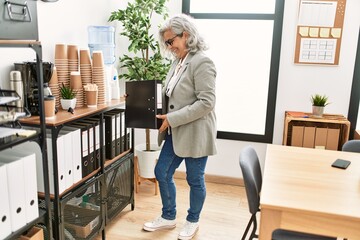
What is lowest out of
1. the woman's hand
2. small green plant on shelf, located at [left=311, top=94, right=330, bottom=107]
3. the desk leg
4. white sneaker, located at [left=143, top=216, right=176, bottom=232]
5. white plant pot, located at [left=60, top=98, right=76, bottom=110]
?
white sneaker, located at [left=143, top=216, right=176, bottom=232]

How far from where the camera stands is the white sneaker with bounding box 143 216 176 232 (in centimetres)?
262

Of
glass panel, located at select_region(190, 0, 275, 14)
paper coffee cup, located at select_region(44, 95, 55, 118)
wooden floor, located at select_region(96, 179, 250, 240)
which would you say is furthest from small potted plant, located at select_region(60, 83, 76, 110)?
glass panel, located at select_region(190, 0, 275, 14)

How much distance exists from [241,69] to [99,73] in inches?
62.6

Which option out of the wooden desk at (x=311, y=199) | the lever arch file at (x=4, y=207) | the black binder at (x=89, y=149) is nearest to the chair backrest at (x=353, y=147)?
the wooden desk at (x=311, y=199)

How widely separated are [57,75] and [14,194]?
94cm

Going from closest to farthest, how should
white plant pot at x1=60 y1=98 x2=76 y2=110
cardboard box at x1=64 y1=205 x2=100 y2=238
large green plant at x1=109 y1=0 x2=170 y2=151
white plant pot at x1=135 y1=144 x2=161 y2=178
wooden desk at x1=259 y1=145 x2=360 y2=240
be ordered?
wooden desk at x1=259 y1=145 x2=360 y2=240
white plant pot at x1=60 y1=98 x2=76 y2=110
cardboard box at x1=64 y1=205 x2=100 y2=238
large green plant at x1=109 y1=0 x2=170 y2=151
white plant pot at x1=135 y1=144 x2=161 y2=178

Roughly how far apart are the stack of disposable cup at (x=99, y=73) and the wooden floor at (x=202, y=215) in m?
1.03

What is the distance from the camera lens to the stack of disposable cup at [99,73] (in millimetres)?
2362

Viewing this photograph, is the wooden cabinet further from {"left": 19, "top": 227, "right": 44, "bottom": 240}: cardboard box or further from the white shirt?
{"left": 19, "top": 227, "right": 44, "bottom": 240}: cardboard box

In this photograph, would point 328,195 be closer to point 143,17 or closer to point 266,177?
point 266,177

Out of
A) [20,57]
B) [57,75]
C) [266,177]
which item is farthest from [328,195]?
[20,57]

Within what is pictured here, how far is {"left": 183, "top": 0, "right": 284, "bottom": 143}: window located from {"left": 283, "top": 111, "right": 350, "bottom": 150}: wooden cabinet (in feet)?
1.14

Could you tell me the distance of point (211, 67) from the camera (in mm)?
2174

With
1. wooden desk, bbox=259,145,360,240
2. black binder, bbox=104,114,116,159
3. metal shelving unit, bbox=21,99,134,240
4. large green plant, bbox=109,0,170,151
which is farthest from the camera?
large green plant, bbox=109,0,170,151
